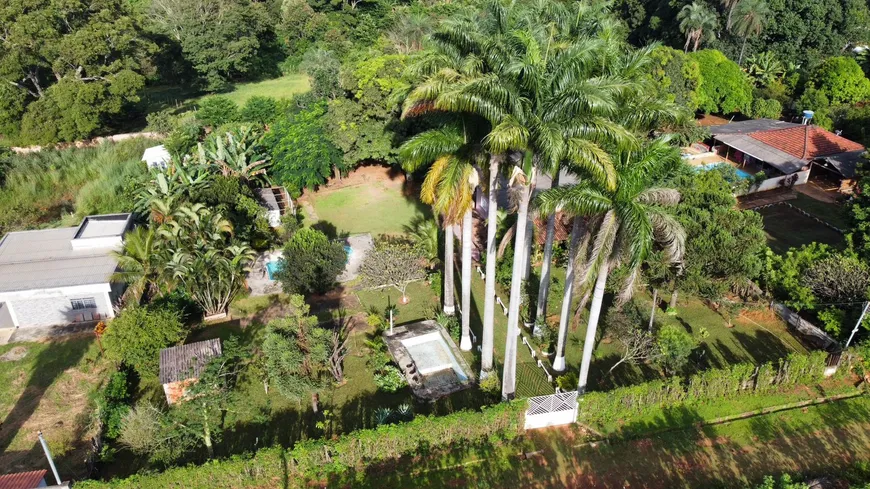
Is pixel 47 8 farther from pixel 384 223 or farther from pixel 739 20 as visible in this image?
pixel 739 20

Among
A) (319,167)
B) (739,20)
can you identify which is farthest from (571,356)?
(739,20)

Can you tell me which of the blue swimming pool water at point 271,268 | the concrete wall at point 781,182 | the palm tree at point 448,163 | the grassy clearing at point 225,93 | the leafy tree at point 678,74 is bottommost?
the grassy clearing at point 225,93

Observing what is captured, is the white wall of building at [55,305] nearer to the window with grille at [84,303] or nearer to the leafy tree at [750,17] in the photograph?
the window with grille at [84,303]

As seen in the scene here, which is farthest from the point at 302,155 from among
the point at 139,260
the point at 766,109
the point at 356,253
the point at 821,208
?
the point at 766,109

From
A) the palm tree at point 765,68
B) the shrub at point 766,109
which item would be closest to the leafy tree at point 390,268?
the shrub at point 766,109

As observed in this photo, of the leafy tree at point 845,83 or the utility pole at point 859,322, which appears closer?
the utility pole at point 859,322

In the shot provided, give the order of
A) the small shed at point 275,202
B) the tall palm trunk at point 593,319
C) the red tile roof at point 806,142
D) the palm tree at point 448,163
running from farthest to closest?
the red tile roof at point 806,142 < the small shed at point 275,202 < the tall palm trunk at point 593,319 < the palm tree at point 448,163

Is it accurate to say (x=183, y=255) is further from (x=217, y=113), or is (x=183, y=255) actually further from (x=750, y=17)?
(x=750, y=17)
